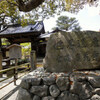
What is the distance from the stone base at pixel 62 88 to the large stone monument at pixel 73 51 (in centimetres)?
53

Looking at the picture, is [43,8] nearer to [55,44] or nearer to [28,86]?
[55,44]

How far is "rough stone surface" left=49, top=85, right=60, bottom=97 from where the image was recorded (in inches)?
90.8

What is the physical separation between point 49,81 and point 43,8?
7572 mm

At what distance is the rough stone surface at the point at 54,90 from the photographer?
7.57 feet

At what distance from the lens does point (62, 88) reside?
2305 millimetres

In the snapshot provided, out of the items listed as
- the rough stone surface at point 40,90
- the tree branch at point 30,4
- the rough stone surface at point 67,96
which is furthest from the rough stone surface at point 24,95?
the tree branch at point 30,4

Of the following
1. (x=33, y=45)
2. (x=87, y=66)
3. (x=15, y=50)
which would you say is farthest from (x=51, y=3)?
(x=87, y=66)

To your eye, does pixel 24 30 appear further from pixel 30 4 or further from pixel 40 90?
pixel 40 90

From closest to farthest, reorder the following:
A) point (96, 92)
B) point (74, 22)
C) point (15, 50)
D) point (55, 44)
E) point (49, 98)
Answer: point (96, 92) → point (49, 98) → point (55, 44) → point (15, 50) → point (74, 22)

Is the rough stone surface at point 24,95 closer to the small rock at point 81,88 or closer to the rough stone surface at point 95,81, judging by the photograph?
the small rock at point 81,88

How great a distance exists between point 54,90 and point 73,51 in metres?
1.38

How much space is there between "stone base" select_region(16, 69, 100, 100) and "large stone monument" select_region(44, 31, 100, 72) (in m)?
0.53

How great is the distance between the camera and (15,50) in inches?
270

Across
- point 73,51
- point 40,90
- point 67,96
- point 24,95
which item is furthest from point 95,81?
point 24,95
